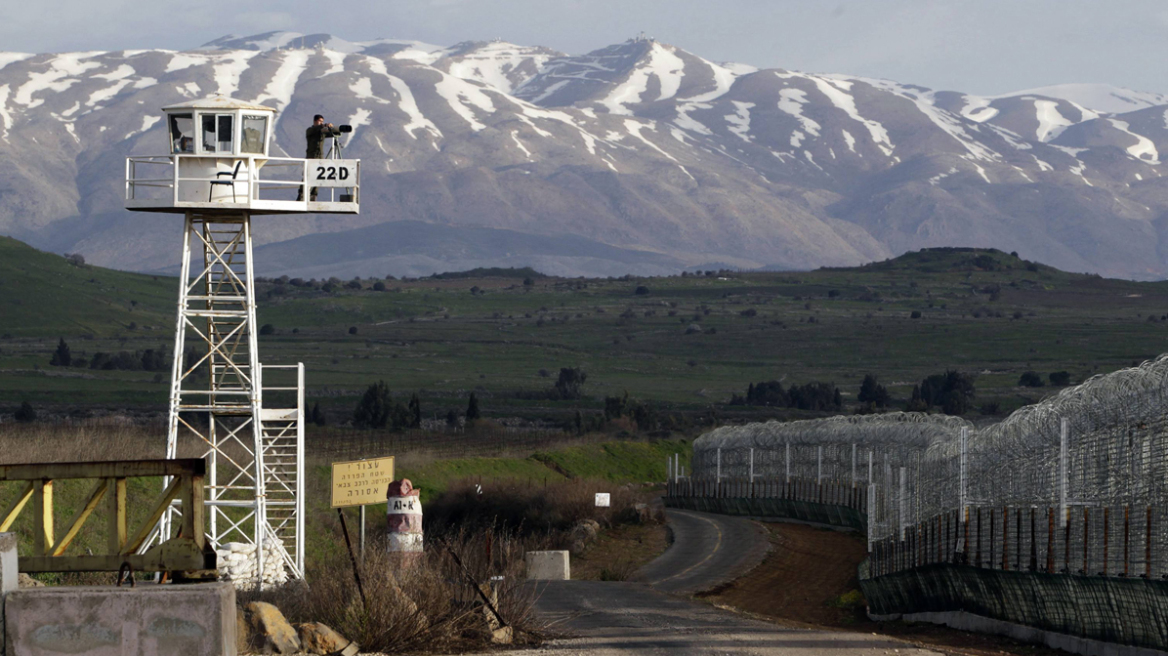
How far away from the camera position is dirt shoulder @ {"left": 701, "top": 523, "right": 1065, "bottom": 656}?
A: 21.5m

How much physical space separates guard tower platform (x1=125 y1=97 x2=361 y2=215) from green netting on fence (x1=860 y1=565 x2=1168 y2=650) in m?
14.3

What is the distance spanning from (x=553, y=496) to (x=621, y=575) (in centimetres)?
2083

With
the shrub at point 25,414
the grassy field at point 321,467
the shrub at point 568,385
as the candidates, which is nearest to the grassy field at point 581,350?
the shrub at point 568,385

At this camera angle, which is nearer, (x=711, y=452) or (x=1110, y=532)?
(x=1110, y=532)

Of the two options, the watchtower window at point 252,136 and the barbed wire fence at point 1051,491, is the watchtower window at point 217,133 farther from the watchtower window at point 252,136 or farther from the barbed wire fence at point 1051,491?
the barbed wire fence at point 1051,491

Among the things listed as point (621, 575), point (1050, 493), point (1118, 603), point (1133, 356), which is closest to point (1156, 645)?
point (1118, 603)

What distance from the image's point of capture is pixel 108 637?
13.5 meters

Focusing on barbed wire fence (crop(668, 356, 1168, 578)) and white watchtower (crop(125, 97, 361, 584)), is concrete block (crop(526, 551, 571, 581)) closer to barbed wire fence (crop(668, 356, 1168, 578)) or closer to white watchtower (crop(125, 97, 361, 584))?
white watchtower (crop(125, 97, 361, 584))

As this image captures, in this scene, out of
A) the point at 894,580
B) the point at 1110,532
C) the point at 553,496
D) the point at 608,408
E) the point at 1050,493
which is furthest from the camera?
the point at 608,408

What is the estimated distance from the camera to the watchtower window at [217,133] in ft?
106

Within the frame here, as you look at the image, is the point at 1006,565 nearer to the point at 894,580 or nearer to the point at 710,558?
the point at 894,580

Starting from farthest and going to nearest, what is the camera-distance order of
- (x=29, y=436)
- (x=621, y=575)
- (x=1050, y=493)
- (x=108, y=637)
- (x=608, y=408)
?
(x=608, y=408) → (x=29, y=436) → (x=621, y=575) → (x=1050, y=493) → (x=108, y=637)

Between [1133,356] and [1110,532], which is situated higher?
[1133,356]

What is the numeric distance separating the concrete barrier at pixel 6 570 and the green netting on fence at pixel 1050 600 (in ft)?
39.0
